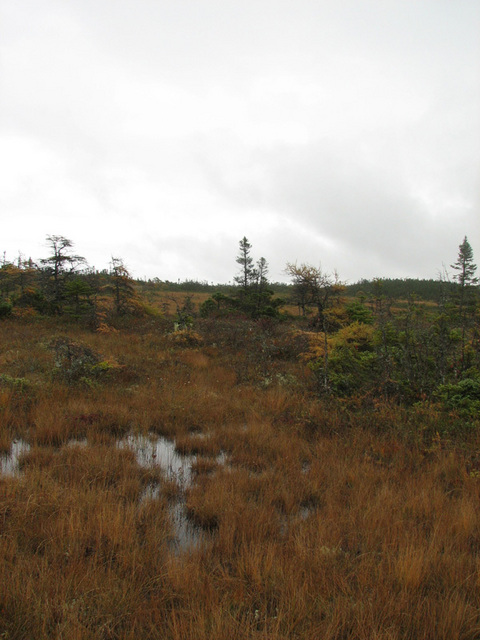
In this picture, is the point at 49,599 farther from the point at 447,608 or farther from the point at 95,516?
the point at 447,608

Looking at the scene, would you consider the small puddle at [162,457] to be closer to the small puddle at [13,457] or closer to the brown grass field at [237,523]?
the brown grass field at [237,523]

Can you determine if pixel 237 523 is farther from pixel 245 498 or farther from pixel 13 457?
pixel 13 457

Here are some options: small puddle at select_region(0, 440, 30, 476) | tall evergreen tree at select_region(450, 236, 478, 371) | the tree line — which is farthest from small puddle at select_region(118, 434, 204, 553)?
the tree line

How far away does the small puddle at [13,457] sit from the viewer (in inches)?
155

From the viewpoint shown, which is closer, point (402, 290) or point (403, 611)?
point (403, 611)

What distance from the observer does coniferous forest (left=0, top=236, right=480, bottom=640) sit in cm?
215

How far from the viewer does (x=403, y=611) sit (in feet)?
7.20

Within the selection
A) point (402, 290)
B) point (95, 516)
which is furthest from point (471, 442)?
point (402, 290)

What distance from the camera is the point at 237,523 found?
10.3 feet

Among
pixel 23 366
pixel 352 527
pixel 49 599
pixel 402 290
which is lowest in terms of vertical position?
pixel 352 527

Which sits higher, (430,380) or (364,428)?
(430,380)

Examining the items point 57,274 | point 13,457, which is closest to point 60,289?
point 57,274

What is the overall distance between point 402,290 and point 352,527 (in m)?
69.7

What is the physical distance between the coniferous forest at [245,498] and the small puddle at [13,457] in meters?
0.03
